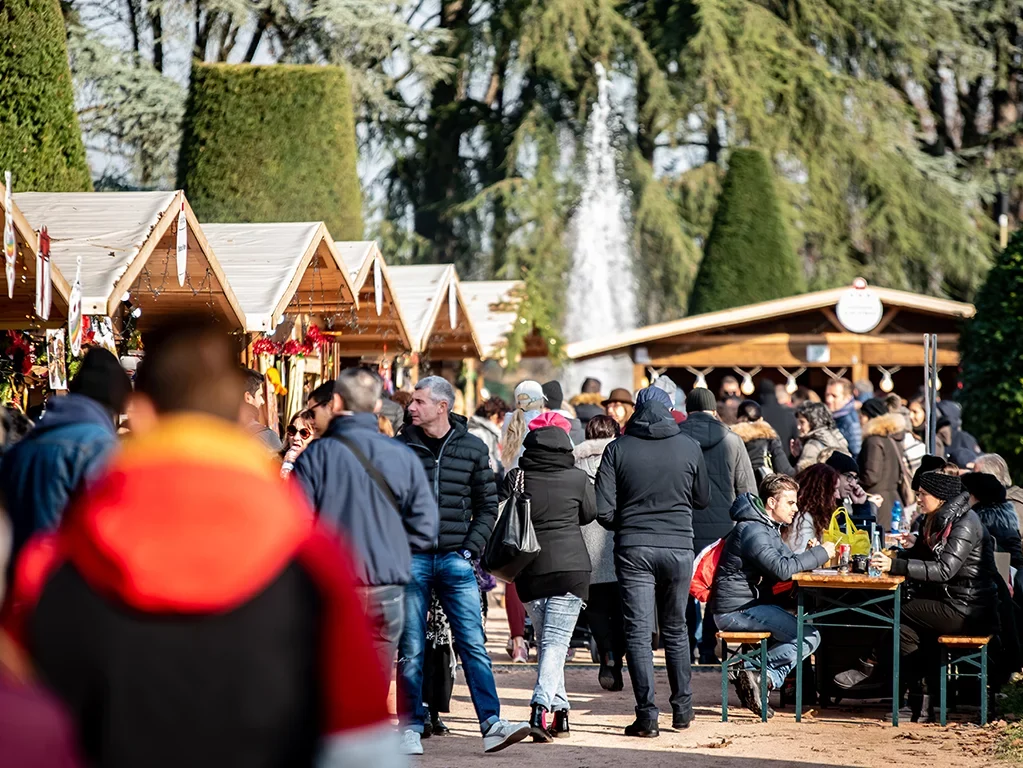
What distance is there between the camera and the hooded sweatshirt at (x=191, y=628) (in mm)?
2340

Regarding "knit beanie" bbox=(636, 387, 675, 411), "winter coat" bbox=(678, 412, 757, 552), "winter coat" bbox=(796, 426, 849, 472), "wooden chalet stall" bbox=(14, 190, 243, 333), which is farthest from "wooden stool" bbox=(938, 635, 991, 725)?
"wooden chalet stall" bbox=(14, 190, 243, 333)

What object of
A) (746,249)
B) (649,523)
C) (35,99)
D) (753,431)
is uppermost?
(746,249)

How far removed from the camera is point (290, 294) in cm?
1181

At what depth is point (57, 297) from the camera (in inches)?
369

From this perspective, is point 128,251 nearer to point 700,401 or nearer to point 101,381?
point 700,401

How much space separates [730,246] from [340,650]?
25.7 meters

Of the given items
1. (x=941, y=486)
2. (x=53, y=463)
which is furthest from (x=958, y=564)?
(x=53, y=463)

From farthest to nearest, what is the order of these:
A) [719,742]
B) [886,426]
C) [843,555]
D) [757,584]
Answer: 1. [886,426]
2. [757,584]
3. [843,555]
4. [719,742]

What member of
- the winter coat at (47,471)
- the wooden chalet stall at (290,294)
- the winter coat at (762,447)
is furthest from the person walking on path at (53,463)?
the winter coat at (762,447)

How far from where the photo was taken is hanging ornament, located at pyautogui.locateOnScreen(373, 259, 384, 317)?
14.1 m

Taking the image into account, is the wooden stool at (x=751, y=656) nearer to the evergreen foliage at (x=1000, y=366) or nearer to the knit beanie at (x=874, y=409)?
the knit beanie at (x=874, y=409)

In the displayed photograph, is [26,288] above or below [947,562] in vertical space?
above

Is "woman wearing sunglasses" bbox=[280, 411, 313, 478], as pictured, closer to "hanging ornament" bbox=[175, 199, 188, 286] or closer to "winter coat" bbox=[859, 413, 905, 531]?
"hanging ornament" bbox=[175, 199, 188, 286]

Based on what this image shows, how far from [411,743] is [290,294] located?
5328 millimetres
